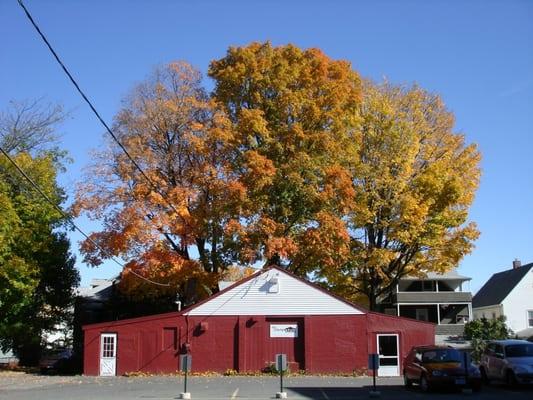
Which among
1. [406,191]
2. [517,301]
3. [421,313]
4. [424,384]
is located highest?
[406,191]

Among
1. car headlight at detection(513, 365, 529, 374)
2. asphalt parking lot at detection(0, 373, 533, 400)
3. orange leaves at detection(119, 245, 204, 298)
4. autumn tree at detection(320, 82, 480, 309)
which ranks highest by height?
autumn tree at detection(320, 82, 480, 309)

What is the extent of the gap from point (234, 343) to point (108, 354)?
6629 mm

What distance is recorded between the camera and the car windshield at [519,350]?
23.9 metres

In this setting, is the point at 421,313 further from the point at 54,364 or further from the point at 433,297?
the point at 54,364

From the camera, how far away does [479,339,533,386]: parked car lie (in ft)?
75.3

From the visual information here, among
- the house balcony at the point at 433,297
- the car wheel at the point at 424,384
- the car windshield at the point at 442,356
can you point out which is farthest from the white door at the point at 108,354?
the house balcony at the point at 433,297

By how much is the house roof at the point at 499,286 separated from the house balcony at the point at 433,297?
313 cm

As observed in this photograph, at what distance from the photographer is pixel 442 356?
75.3ft

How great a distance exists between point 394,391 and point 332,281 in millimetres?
15990

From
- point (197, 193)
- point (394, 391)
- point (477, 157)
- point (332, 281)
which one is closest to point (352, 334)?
point (332, 281)

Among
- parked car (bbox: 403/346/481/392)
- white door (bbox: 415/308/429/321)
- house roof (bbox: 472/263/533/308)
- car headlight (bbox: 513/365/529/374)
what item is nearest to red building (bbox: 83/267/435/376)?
parked car (bbox: 403/346/481/392)

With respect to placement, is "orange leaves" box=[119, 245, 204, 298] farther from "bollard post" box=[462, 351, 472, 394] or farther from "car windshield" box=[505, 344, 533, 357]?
"car windshield" box=[505, 344, 533, 357]

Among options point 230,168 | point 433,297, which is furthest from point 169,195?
point 433,297

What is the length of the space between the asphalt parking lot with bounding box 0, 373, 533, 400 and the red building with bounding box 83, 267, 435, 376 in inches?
70.0
